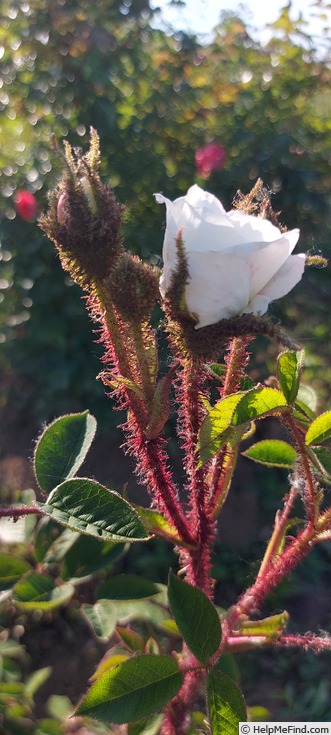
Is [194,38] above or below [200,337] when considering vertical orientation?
below

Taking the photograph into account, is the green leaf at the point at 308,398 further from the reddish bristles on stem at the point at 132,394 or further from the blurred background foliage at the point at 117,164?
the blurred background foliage at the point at 117,164

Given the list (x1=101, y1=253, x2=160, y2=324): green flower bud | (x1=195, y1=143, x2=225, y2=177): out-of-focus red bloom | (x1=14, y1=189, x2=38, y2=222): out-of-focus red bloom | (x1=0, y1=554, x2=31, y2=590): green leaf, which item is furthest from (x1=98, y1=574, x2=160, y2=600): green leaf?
(x1=195, y1=143, x2=225, y2=177): out-of-focus red bloom

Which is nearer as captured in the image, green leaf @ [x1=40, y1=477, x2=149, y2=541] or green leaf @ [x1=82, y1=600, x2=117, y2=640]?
green leaf @ [x1=40, y1=477, x2=149, y2=541]

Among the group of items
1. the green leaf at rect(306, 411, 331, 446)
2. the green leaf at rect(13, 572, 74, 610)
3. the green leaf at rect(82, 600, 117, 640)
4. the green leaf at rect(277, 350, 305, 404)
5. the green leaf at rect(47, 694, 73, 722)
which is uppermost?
the green leaf at rect(277, 350, 305, 404)

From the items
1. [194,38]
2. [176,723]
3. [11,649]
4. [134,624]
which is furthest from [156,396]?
[194,38]

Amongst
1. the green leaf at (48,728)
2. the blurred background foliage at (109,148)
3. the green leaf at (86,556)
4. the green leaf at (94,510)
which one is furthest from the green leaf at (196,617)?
the blurred background foliage at (109,148)

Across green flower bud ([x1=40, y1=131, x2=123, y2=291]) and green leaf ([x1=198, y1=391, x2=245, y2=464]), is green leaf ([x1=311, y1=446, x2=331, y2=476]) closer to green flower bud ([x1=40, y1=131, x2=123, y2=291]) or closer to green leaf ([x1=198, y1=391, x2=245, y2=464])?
green leaf ([x1=198, y1=391, x2=245, y2=464])

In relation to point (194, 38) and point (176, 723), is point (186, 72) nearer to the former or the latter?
point (194, 38)
